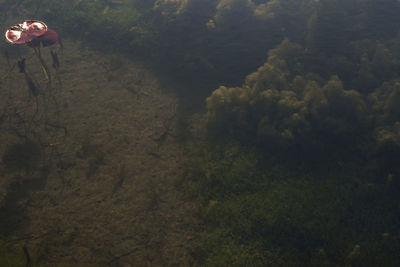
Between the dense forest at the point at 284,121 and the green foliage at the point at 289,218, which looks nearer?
the green foliage at the point at 289,218

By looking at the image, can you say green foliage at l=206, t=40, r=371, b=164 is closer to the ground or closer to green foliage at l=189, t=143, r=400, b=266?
green foliage at l=189, t=143, r=400, b=266

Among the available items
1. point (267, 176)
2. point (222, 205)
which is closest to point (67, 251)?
point (222, 205)

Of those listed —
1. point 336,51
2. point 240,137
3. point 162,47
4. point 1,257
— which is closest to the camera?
point 1,257

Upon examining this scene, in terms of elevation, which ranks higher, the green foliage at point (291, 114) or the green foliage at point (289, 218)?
the green foliage at point (291, 114)

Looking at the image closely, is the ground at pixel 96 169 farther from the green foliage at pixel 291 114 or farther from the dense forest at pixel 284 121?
the green foliage at pixel 291 114

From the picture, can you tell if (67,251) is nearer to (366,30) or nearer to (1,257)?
(1,257)

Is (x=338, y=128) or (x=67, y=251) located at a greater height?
(x=338, y=128)

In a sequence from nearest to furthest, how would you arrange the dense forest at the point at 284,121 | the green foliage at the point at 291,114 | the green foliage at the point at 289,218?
1. the green foliage at the point at 289,218
2. the dense forest at the point at 284,121
3. the green foliage at the point at 291,114

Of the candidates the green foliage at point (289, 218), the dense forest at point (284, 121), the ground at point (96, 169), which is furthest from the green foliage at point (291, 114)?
the ground at point (96, 169)
